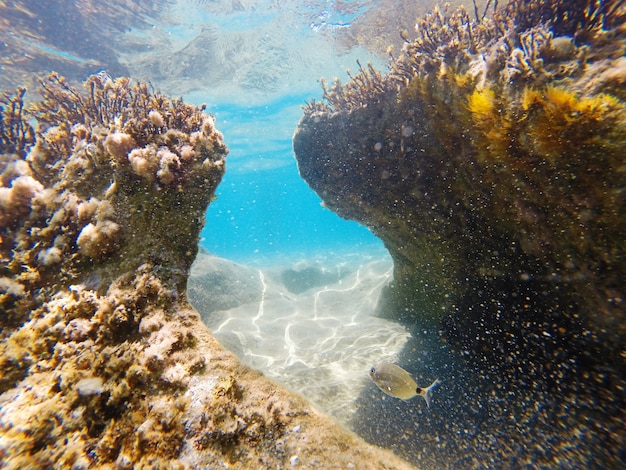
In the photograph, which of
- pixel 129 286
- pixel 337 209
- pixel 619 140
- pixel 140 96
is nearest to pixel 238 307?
pixel 337 209

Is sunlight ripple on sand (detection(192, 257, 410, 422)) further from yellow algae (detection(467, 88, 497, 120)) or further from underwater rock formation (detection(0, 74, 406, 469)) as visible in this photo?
yellow algae (detection(467, 88, 497, 120))

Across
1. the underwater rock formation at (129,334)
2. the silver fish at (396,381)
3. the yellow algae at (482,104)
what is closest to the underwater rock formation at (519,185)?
the yellow algae at (482,104)

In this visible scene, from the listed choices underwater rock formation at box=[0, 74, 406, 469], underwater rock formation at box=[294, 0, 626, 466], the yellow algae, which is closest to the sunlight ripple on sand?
underwater rock formation at box=[294, 0, 626, 466]

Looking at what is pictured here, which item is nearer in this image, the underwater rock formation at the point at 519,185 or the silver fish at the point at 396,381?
the underwater rock formation at the point at 519,185

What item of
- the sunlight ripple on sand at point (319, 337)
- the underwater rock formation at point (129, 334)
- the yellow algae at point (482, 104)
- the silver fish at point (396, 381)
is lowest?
the sunlight ripple on sand at point (319, 337)

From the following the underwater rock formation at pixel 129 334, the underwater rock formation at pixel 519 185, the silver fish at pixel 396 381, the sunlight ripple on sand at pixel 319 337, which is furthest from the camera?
the sunlight ripple on sand at pixel 319 337

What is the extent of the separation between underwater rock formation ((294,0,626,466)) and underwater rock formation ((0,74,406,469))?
8.31ft

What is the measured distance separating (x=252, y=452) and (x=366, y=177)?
4.83 m

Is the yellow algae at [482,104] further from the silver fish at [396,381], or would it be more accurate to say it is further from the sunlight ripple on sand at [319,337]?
the sunlight ripple on sand at [319,337]

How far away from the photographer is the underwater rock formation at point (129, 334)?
1.61 metres

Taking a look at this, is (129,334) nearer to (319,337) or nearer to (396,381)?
(396,381)

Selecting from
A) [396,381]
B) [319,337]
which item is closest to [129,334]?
[396,381]

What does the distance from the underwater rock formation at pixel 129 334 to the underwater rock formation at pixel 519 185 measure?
2533 mm

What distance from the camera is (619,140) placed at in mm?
2348
